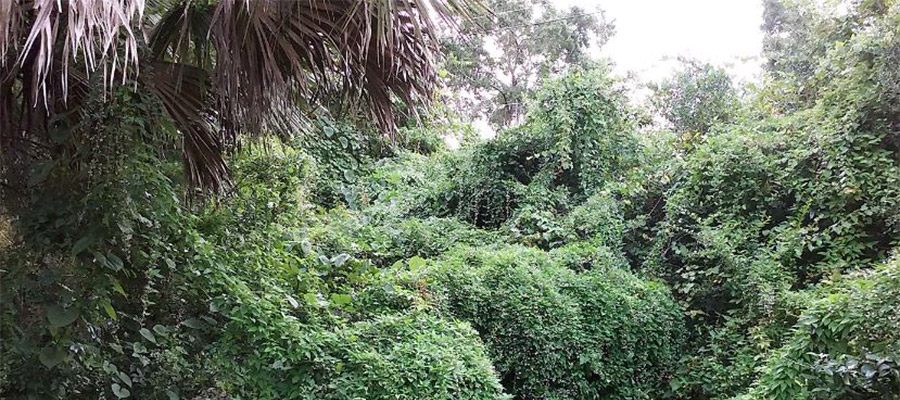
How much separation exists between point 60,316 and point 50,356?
152 millimetres

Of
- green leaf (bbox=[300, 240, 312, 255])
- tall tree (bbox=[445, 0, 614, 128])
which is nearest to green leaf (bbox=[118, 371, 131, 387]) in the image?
green leaf (bbox=[300, 240, 312, 255])

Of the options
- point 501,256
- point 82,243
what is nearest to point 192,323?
point 82,243

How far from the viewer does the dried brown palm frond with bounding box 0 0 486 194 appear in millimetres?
2113

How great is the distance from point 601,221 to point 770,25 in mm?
8615

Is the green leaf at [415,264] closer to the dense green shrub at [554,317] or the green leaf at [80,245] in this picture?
the dense green shrub at [554,317]

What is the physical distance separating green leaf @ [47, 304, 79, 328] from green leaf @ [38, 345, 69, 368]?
111 millimetres

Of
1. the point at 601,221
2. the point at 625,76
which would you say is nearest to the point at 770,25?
the point at 625,76

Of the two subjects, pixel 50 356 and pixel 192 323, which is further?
pixel 192 323

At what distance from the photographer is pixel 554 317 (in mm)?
4301

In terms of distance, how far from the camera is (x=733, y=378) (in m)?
4.30

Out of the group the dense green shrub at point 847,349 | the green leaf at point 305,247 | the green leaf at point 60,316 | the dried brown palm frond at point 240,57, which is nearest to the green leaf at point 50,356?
the green leaf at point 60,316

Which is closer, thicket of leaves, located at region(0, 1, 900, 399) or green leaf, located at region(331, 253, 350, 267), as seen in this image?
thicket of leaves, located at region(0, 1, 900, 399)

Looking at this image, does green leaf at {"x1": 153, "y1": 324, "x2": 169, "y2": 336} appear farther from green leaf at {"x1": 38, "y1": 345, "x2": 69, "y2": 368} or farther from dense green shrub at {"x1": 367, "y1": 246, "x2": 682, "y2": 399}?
dense green shrub at {"x1": 367, "y1": 246, "x2": 682, "y2": 399}

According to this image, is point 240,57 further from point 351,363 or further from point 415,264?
point 415,264
